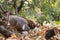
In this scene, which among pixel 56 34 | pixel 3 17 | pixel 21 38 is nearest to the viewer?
pixel 56 34

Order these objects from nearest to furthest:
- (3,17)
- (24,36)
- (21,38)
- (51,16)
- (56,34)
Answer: (56,34) → (21,38) → (24,36) → (3,17) → (51,16)

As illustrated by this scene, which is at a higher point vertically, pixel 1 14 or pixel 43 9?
pixel 1 14

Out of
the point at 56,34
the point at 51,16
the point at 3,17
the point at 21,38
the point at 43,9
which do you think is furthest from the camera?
the point at 43,9

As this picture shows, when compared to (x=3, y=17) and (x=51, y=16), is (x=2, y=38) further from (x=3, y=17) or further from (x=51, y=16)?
(x=51, y=16)

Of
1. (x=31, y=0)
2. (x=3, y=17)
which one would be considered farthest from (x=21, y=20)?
(x=31, y=0)

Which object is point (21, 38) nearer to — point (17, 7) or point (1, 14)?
point (1, 14)

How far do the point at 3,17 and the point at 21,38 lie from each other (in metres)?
0.69

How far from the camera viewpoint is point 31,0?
601 centimetres

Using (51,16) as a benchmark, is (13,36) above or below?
above

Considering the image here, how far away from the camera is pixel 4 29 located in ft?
9.32

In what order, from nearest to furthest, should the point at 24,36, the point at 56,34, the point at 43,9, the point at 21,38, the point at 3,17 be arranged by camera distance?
1. the point at 56,34
2. the point at 21,38
3. the point at 24,36
4. the point at 3,17
5. the point at 43,9

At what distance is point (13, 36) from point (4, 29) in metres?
0.27

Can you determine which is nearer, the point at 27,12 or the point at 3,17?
the point at 3,17

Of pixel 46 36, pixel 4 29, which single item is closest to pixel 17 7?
pixel 4 29
